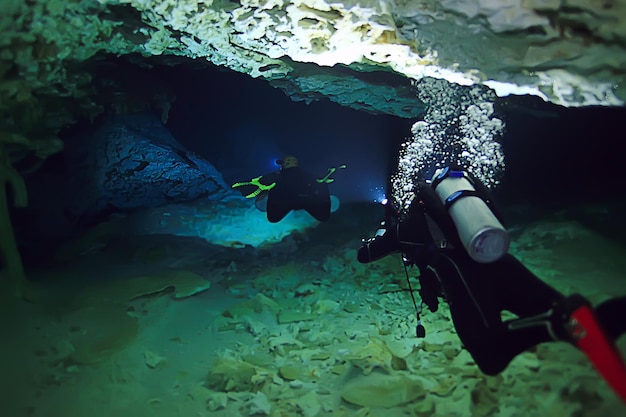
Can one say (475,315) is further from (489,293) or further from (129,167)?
(129,167)

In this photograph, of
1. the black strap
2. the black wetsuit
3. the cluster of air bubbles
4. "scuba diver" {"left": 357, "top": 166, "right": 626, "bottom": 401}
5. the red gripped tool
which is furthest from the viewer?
the cluster of air bubbles

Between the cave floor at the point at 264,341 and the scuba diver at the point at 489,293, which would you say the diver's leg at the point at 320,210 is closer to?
the cave floor at the point at 264,341

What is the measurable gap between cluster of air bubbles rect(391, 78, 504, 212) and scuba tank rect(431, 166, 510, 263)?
12.9 ft

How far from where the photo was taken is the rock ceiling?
2.42 metres

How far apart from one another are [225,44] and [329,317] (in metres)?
2.86

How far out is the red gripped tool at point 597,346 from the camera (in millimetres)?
1734

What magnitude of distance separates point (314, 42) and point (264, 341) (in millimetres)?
2612

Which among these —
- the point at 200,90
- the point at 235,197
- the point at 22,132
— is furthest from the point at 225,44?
the point at 200,90

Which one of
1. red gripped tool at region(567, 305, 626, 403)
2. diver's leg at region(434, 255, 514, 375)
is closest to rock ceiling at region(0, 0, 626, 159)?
diver's leg at region(434, 255, 514, 375)

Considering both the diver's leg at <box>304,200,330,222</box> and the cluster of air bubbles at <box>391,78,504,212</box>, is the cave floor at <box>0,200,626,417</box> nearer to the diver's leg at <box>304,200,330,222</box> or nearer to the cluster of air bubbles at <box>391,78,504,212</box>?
the diver's leg at <box>304,200,330,222</box>

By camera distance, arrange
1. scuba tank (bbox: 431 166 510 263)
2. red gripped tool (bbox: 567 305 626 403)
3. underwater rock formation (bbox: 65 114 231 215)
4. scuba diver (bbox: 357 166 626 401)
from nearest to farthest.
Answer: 1. red gripped tool (bbox: 567 305 626 403)
2. scuba diver (bbox: 357 166 626 401)
3. scuba tank (bbox: 431 166 510 263)
4. underwater rock formation (bbox: 65 114 231 215)

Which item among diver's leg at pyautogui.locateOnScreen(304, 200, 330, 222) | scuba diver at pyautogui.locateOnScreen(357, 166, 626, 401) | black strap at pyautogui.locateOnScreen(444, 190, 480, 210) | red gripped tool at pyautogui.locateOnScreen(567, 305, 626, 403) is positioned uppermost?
diver's leg at pyautogui.locateOnScreen(304, 200, 330, 222)

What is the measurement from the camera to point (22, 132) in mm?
4098

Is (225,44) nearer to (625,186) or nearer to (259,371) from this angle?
(259,371)
